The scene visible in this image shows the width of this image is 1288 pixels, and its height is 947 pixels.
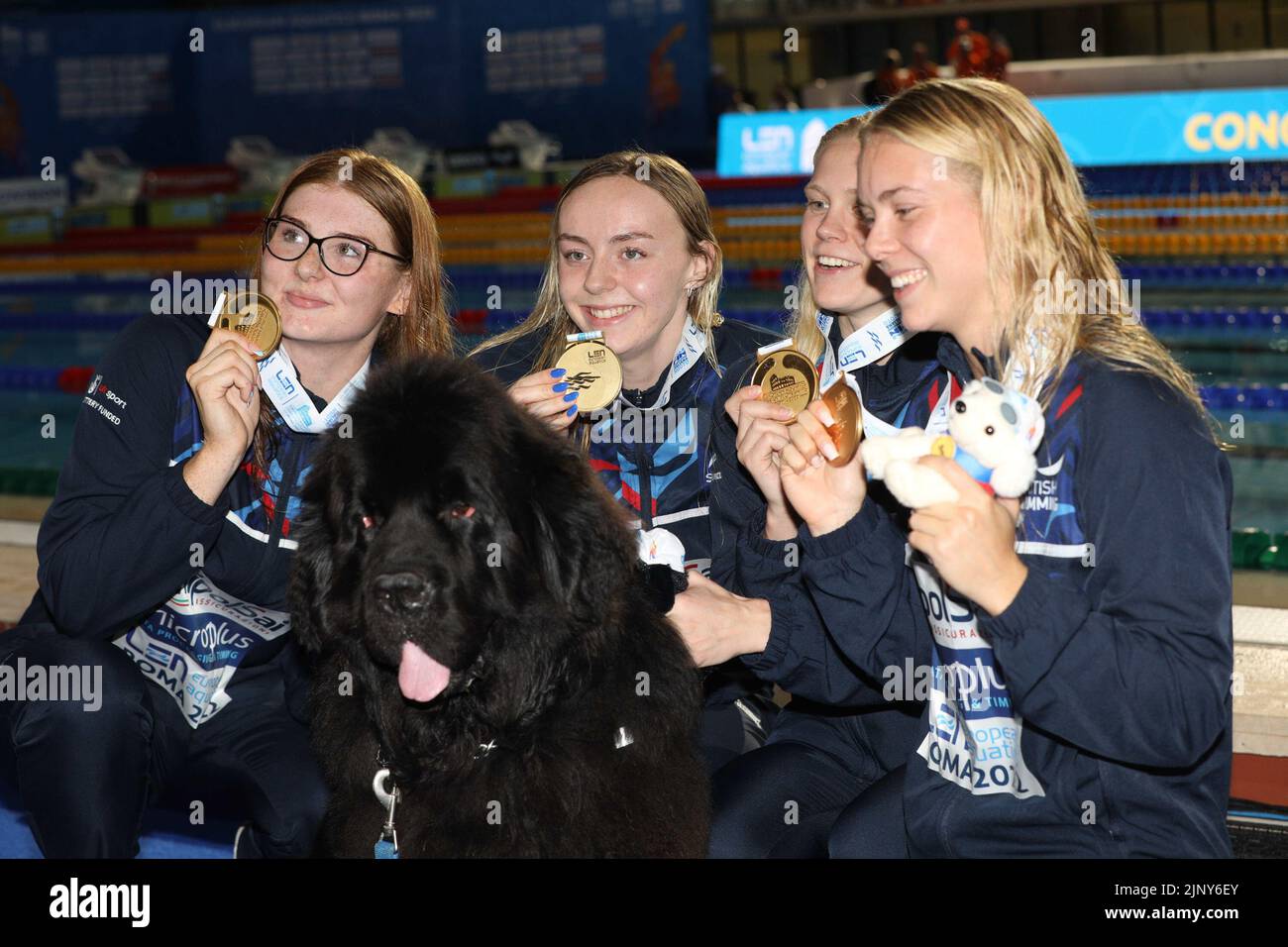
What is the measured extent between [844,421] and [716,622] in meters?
0.61

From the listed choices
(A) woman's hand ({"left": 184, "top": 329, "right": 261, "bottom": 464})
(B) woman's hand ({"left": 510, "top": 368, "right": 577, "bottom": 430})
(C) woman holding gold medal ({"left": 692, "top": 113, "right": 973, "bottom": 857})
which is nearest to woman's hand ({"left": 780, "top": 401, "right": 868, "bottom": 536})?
(C) woman holding gold medal ({"left": 692, "top": 113, "right": 973, "bottom": 857})

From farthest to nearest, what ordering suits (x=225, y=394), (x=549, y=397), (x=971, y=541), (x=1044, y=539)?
1. (x=549, y=397)
2. (x=225, y=394)
3. (x=1044, y=539)
4. (x=971, y=541)

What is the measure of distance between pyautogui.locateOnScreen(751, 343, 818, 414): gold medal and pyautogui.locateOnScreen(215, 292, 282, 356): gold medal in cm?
110

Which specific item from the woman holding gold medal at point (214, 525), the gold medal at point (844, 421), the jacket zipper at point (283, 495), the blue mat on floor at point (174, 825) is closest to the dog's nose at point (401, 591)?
the woman holding gold medal at point (214, 525)

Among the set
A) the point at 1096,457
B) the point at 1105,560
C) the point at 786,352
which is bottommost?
the point at 1105,560

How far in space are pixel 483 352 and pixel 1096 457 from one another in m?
1.87

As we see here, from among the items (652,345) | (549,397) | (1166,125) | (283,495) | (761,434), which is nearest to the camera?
(761,434)

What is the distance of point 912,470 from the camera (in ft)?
6.47

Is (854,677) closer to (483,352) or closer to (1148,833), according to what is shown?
(1148,833)

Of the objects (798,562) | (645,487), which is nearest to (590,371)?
(645,487)

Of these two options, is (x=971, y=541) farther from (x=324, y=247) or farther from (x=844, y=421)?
(x=324, y=247)

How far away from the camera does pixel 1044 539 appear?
220 cm

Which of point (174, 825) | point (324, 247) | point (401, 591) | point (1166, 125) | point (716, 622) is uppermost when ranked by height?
point (1166, 125)
